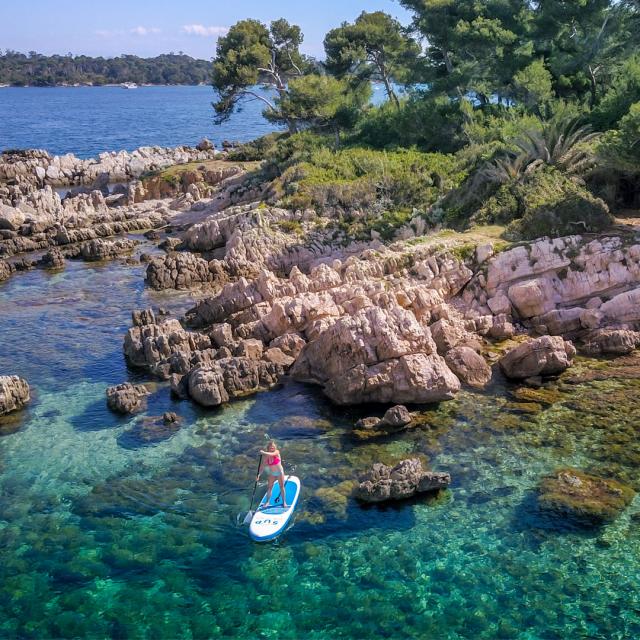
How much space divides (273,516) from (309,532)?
1043 mm

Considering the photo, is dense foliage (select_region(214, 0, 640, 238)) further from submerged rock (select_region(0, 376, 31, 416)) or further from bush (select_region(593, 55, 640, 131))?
submerged rock (select_region(0, 376, 31, 416))

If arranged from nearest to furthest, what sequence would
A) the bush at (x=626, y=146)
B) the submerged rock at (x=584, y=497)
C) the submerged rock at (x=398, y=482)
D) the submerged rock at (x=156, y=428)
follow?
1. the submerged rock at (x=584, y=497)
2. the submerged rock at (x=398, y=482)
3. the submerged rock at (x=156, y=428)
4. the bush at (x=626, y=146)

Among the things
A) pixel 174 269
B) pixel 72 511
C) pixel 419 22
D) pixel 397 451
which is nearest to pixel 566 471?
pixel 397 451

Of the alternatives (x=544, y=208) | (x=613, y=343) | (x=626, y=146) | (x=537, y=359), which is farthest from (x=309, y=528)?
(x=626, y=146)

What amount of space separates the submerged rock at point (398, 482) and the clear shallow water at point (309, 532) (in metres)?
0.40

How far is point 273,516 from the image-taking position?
19.3 metres

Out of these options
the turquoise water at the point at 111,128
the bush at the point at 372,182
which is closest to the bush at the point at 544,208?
the bush at the point at 372,182

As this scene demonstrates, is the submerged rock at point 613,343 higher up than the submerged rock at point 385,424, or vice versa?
the submerged rock at point 613,343

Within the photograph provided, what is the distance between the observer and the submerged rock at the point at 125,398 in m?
26.0

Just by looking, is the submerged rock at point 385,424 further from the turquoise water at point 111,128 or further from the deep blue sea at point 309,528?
the turquoise water at point 111,128

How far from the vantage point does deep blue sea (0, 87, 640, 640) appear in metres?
16.4

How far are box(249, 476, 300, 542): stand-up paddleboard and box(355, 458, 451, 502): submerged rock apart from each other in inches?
75.7

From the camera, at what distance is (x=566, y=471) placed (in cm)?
2089

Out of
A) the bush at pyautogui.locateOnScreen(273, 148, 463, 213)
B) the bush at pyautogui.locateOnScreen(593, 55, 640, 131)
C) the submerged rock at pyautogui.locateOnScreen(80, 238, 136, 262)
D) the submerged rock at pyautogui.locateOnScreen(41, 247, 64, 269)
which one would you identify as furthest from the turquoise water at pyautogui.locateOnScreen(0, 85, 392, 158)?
the submerged rock at pyautogui.locateOnScreen(41, 247, 64, 269)
